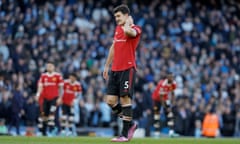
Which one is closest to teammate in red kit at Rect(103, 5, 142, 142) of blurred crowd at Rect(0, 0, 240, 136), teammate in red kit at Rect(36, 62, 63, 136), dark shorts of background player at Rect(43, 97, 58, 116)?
teammate in red kit at Rect(36, 62, 63, 136)

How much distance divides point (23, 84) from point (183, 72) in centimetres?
742

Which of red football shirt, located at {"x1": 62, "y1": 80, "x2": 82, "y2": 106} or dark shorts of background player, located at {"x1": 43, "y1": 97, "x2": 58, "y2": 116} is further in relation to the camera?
red football shirt, located at {"x1": 62, "y1": 80, "x2": 82, "y2": 106}

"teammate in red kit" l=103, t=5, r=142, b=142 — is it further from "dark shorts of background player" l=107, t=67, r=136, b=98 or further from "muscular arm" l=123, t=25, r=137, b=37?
"muscular arm" l=123, t=25, r=137, b=37

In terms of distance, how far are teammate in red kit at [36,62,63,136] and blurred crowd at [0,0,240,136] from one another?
3.85 metres

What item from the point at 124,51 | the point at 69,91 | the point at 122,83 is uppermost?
the point at 124,51

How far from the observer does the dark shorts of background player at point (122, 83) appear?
609 inches

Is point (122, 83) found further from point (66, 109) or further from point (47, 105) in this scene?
point (66, 109)

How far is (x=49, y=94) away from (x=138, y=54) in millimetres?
9805

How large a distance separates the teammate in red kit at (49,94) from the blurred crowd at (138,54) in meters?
3.85

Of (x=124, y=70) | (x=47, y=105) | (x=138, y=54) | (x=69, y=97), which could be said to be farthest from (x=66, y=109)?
(x=124, y=70)

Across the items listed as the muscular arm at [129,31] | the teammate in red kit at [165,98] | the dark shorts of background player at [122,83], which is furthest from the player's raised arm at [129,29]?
the teammate in red kit at [165,98]

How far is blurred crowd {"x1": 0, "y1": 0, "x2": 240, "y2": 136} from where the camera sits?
29219mm

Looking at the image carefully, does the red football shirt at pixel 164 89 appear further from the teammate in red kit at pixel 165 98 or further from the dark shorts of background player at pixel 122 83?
the dark shorts of background player at pixel 122 83

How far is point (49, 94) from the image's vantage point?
76.9 ft
